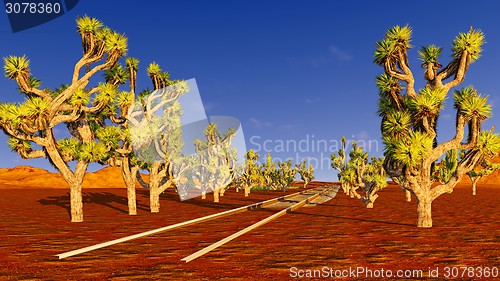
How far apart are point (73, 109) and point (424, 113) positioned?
16.6 m

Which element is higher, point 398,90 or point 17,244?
point 398,90

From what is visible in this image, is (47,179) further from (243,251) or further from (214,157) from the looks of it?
(243,251)

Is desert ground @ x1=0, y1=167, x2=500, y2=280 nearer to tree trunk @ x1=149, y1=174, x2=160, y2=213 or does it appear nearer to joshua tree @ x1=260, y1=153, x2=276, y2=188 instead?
tree trunk @ x1=149, y1=174, x2=160, y2=213

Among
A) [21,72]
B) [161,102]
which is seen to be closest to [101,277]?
[21,72]

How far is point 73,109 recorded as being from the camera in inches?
809

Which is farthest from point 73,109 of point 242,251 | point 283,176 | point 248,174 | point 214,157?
point 283,176

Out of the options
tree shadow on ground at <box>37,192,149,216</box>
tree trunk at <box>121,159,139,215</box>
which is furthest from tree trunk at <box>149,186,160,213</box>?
tree shadow on ground at <box>37,192,149,216</box>

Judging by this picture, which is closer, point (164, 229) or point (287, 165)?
point (164, 229)

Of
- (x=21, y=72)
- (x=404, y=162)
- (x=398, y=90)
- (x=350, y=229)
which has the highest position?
(x=21, y=72)

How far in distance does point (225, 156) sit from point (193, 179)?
17.7 ft

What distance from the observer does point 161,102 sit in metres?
27.4

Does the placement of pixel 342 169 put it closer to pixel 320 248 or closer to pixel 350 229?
pixel 350 229

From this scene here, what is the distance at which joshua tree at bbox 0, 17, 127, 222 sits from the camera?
63.9ft

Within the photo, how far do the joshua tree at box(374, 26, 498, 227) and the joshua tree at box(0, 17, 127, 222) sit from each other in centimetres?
1374
